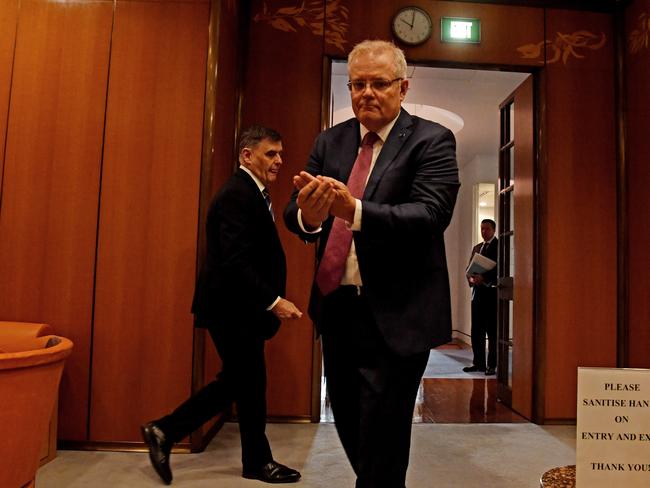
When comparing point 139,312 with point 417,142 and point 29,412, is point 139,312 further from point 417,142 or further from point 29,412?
point 417,142

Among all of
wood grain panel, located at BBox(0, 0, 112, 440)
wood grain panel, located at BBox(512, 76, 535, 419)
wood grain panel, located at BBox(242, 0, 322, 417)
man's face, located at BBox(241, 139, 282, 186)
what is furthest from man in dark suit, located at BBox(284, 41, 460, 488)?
wood grain panel, located at BBox(512, 76, 535, 419)

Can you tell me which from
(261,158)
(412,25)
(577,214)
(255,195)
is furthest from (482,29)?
(255,195)

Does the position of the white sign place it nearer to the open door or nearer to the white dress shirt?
the white dress shirt

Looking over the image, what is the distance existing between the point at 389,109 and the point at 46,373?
125 cm

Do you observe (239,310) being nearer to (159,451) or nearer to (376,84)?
(159,451)

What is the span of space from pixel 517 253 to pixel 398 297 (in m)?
2.63

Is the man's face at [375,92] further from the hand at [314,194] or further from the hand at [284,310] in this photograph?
the hand at [284,310]

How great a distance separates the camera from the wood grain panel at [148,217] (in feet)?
8.36

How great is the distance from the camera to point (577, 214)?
3.33 meters

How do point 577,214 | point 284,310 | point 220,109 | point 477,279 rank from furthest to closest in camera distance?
point 477,279, point 577,214, point 220,109, point 284,310

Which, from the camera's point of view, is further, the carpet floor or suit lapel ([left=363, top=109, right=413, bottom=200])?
the carpet floor

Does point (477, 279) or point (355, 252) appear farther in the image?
Answer: point (477, 279)

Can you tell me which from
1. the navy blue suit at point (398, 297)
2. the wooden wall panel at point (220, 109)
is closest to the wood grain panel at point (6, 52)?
the wooden wall panel at point (220, 109)

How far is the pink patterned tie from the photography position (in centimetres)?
130
